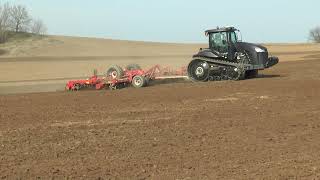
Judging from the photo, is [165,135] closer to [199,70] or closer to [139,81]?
[139,81]

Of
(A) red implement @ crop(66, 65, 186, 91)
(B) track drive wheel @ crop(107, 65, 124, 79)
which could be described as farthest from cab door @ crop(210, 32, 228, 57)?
(B) track drive wheel @ crop(107, 65, 124, 79)

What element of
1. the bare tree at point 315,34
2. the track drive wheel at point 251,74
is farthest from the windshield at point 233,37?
the bare tree at point 315,34

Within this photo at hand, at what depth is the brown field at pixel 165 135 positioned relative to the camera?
7.96 m

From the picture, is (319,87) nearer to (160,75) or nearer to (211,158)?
(160,75)

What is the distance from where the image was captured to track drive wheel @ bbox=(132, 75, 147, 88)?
24.3 m

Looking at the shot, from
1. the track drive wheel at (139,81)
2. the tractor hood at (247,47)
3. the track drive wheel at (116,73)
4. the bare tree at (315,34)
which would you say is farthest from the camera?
the bare tree at (315,34)

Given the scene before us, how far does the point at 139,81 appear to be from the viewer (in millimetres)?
24406

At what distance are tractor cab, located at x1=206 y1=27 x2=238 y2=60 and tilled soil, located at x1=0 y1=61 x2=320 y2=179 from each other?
24.8 feet

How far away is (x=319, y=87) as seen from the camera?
2039 cm

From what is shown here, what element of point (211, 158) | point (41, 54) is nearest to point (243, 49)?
point (211, 158)

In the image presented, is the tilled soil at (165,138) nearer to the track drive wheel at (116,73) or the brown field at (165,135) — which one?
the brown field at (165,135)

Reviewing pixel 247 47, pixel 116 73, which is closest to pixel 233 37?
pixel 247 47

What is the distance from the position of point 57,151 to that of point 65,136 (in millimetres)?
1493

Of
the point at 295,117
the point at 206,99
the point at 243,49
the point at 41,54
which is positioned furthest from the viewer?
the point at 41,54
